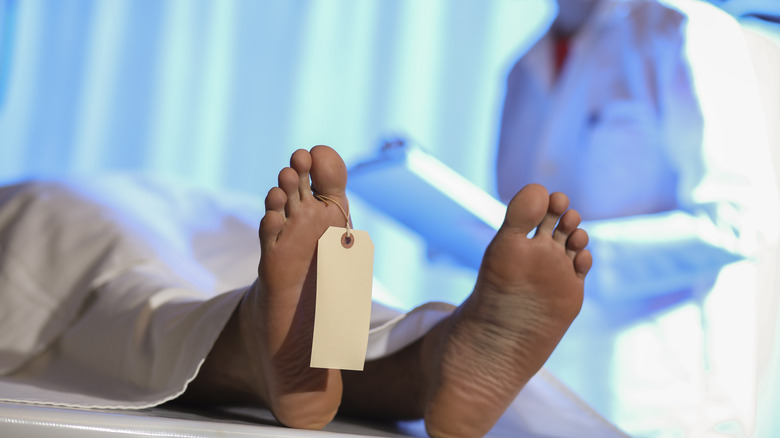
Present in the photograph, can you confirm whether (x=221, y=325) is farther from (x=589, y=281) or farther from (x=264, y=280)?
(x=589, y=281)

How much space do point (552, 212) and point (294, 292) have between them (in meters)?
0.24

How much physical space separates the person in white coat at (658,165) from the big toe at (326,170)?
68 cm

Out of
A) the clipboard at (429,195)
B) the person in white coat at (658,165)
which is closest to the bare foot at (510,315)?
the clipboard at (429,195)

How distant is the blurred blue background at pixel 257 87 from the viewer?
300cm

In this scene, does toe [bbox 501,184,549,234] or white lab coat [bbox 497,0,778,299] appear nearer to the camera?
toe [bbox 501,184,549,234]

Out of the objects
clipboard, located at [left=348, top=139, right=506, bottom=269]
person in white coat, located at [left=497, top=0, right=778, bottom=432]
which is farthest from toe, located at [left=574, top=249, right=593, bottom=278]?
person in white coat, located at [left=497, top=0, right=778, bottom=432]

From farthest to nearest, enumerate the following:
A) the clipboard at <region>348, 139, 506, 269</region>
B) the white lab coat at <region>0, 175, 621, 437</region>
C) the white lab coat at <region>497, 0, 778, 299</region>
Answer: the white lab coat at <region>497, 0, 778, 299</region> → the clipboard at <region>348, 139, 506, 269</region> → the white lab coat at <region>0, 175, 621, 437</region>

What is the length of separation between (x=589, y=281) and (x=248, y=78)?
2238mm

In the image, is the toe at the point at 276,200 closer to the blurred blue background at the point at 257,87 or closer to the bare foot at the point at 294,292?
the bare foot at the point at 294,292

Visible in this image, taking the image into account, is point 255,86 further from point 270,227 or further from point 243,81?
point 270,227

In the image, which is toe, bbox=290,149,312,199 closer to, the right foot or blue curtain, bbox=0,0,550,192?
the right foot

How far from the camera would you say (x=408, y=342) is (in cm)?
76

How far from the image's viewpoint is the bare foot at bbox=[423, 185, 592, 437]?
2.12 feet

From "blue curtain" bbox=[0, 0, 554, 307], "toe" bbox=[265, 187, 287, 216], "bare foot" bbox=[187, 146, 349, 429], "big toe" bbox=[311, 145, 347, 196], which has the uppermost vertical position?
"big toe" bbox=[311, 145, 347, 196]
